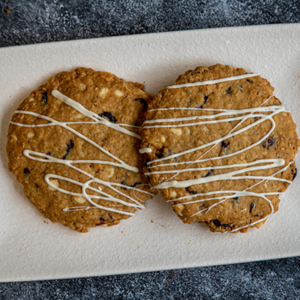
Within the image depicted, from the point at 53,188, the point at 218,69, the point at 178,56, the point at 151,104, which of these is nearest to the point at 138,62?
the point at 178,56

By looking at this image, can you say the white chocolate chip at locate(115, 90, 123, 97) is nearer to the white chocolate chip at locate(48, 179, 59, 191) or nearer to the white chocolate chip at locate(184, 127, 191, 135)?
the white chocolate chip at locate(184, 127, 191, 135)

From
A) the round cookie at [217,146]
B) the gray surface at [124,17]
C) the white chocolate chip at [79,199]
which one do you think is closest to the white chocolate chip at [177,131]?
the round cookie at [217,146]

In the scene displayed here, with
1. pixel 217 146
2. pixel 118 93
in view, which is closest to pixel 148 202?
pixel 217 146

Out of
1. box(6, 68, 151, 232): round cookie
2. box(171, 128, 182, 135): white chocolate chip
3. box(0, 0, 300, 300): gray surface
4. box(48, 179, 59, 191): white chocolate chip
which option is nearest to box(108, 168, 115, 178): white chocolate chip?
box(6, 68, 151, 232): round cookie

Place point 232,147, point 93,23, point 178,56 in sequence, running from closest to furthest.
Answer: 1. point 232,147
2. point 178,56
3. point 93,23

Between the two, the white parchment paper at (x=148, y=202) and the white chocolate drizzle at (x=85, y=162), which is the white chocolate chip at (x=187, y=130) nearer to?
the white chocolate drizzle at (x=85, y=162)

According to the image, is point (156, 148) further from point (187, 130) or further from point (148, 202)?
point (148, 202)

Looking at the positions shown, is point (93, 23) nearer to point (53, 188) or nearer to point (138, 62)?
point (138, 62)
